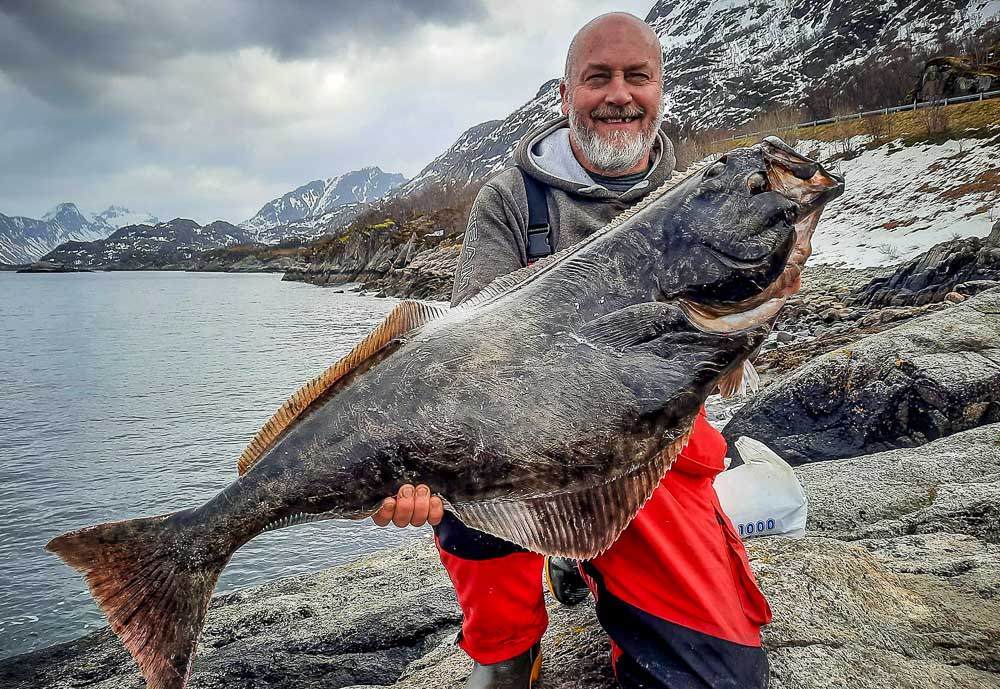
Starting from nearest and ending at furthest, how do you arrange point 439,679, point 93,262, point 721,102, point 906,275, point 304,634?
point 439,679
point 304,634
point 906,275
point 721,102
point 93,262

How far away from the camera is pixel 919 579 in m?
3.15

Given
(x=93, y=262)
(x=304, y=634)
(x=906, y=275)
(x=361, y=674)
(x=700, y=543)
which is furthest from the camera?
(x=93, y=262)

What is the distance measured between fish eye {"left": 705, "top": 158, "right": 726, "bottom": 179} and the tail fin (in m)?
2.35

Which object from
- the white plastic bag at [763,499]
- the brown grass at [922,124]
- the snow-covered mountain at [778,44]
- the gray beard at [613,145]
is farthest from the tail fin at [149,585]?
the snow-covered mountain at [778,44]

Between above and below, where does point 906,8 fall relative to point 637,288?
above

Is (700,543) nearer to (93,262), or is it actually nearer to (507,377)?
(507,377)

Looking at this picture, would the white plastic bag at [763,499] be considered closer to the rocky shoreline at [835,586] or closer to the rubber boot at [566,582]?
the rocky shoreline at [835,586]

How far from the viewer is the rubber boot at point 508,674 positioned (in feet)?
8.65

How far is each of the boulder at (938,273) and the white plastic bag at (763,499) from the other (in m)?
11.5

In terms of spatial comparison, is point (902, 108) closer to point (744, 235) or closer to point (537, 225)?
point (537, 225)

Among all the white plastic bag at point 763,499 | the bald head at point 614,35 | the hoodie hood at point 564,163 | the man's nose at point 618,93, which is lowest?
the white plastic bag at point 763,499

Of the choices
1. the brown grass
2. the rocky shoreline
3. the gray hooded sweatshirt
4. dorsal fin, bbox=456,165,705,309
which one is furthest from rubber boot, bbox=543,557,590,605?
the brown grass

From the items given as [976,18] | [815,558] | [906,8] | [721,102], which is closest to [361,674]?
[815,558]

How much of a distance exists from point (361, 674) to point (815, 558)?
2.52 meters
